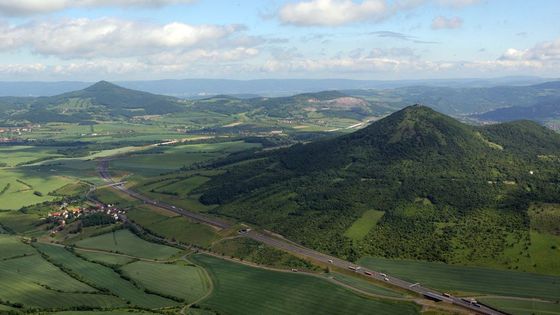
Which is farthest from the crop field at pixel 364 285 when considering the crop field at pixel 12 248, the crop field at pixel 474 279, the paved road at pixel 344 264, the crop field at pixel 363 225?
the crop field at pixel 12 248

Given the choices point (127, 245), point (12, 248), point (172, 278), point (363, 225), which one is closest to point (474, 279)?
point (363, 225)

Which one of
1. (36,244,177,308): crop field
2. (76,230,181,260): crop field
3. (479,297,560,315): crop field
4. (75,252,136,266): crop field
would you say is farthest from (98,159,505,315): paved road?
(36,244,177,308): crop field

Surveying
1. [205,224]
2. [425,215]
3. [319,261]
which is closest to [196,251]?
[205,224]

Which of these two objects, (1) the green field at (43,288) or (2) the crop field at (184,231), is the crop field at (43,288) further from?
(2) the crop field at (184,231)

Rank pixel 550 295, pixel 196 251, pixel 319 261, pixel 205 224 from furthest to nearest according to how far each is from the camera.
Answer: pixel 205 224 < pixel 196 251 < pixel 319 261 < pixel 550 295

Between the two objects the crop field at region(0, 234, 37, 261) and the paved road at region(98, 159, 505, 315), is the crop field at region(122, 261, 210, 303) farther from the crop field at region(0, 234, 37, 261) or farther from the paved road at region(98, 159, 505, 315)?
the crop field at region(0, 234, 37, 261)

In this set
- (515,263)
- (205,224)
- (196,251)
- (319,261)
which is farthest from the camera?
(205,224)

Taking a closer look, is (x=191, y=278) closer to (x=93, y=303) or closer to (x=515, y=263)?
(x=93, y=303)

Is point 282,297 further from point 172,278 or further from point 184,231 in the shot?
point 184,231
